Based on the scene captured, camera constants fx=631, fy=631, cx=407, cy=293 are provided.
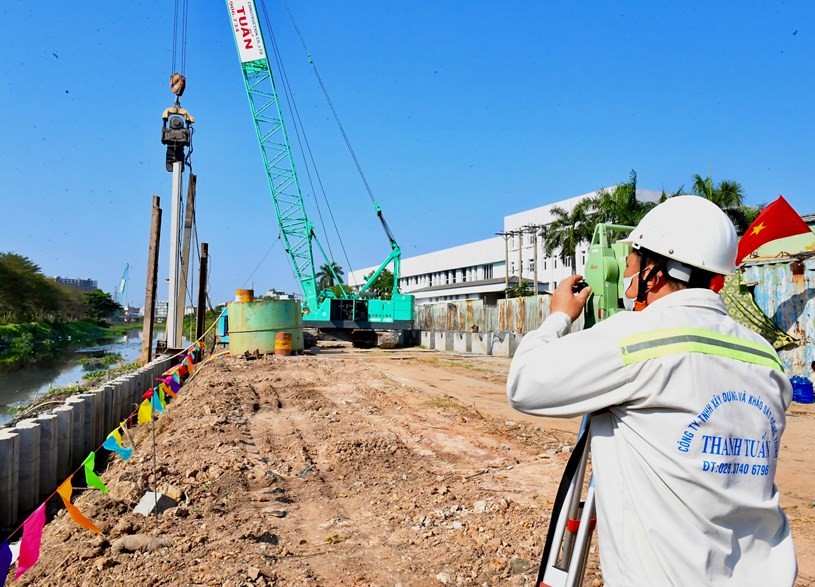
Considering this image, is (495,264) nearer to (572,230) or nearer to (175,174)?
(572,230)

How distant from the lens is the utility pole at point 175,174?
18.4 meters

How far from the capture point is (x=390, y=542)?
4461 mm

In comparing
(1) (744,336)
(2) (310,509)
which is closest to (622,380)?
(1) (744,336)

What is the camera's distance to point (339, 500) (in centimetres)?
562

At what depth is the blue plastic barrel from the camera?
11148mm

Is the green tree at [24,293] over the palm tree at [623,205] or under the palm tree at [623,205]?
under

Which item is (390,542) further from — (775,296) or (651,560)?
(775,296)

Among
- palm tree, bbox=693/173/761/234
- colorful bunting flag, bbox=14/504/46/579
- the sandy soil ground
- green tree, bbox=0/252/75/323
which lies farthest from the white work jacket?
green tree, bbox=0/252/75/323

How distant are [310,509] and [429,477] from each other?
122 centimetres

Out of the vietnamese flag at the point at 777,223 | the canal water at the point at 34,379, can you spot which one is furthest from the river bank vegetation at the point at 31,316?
the vietnamese flag at the point at 777,223

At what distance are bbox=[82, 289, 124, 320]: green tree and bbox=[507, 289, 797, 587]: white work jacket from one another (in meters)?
97.3

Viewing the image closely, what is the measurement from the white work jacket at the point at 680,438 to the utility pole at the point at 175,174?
18844 millimetres

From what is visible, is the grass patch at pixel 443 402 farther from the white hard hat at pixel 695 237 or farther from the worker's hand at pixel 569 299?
the white hard hat at pixel 695 237

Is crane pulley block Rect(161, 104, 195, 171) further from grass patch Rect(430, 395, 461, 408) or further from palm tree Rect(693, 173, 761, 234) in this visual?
palm tree Rect(693, 173, 761, 234)
